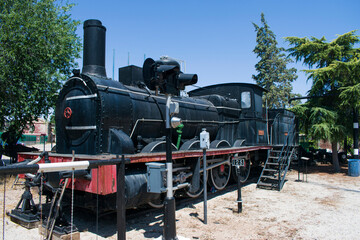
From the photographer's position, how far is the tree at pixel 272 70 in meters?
31.3

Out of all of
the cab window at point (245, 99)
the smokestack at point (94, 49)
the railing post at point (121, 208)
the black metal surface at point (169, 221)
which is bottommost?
the black metal surface at point (169, 221)

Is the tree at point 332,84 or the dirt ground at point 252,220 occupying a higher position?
the tree at point 332,84

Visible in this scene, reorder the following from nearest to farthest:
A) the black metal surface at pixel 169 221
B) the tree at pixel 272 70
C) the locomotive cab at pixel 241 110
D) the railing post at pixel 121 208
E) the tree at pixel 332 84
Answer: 1. the railing post at pixel 121 208
2. the black metal surface at pixel 169 221
3. the locomotive cab at pixel 241 110
4. the tree at pixel 332 84
5. the tree at pixel 272 70

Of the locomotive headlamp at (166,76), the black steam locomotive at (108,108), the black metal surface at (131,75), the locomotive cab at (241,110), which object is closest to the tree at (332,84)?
the locomotive cab at (241,110)

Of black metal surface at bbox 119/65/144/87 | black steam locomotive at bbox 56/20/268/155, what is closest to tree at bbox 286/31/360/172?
black steam locomotive at bbox 56/20/268/155

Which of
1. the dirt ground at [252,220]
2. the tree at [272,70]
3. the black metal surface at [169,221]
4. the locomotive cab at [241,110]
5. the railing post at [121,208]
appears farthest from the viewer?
the tree at [272,70]

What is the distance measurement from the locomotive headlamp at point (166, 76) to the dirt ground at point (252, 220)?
2505mm

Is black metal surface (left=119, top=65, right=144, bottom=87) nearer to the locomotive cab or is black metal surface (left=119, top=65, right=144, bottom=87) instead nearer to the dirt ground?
the dirt ground

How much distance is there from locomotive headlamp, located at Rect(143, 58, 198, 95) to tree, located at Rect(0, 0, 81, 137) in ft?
23.8

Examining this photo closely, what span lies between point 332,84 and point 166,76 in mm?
12728

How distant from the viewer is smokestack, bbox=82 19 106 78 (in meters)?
5.81

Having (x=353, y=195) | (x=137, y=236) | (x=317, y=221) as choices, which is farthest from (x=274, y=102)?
(x=137, y=236)

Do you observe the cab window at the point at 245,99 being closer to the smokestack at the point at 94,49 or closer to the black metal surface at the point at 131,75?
the black metal surface at the point at 131,75

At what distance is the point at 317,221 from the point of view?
225 inches
